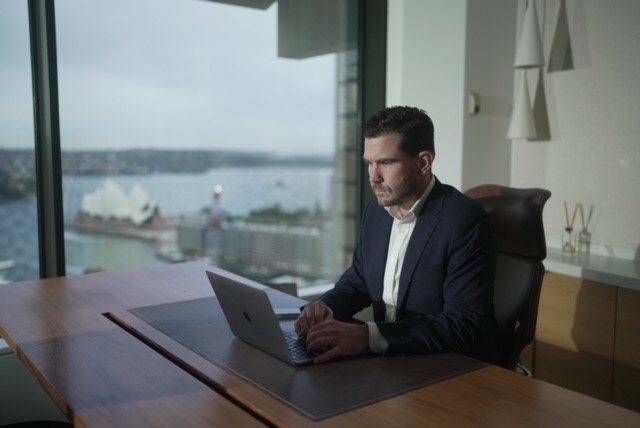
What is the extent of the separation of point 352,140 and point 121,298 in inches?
88.6

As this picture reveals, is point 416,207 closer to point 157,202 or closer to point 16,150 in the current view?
point 157,202

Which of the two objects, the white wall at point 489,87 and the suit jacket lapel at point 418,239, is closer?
the suit jacket lapel at point 418,239

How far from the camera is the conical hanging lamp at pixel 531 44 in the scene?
3.20 metres

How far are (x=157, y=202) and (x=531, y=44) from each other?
2187mm

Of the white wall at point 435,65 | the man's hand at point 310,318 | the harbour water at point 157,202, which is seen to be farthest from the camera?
the white wall at point 435,65

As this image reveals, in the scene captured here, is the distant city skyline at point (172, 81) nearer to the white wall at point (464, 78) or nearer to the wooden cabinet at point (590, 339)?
the white wall at point (464, 78)

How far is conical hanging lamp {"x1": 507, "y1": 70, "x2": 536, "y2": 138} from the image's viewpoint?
3.30 m

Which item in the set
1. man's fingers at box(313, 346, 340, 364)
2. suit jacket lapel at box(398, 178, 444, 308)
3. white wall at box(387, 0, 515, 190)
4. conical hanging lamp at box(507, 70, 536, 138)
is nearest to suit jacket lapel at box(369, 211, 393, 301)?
suit jacket lapel at box(398, 178, 444, 308)

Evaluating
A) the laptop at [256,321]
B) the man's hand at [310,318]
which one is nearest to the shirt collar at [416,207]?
the man's hand at [310,318]

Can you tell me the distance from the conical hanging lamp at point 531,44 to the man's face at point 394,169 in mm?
1597

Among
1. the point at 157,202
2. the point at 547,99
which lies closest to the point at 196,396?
the point at 157,202

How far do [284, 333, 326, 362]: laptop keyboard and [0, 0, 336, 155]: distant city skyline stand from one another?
1876 mm

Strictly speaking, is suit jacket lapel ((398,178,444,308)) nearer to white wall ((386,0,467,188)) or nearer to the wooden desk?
the wooden desk

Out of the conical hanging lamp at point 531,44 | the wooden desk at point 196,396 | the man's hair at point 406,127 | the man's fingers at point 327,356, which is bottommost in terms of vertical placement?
the wooden desk at point 196,396
